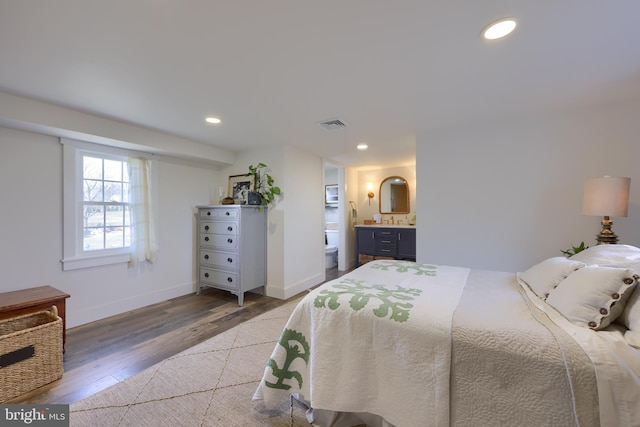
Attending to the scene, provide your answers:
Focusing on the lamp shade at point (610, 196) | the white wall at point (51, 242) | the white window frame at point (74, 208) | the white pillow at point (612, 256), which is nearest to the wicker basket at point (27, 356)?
the white wall at point (51, 242)

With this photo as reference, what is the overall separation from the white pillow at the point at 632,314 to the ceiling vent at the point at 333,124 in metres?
2.40

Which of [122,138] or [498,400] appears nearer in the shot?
[498,400]

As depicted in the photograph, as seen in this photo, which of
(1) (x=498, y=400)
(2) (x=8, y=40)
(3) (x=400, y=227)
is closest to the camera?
(1) (x=498, y=400)

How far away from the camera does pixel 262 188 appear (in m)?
3.75

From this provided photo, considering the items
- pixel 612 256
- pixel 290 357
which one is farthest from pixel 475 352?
pixel 612 256

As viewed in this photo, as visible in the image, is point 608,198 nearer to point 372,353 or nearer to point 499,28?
point 499,28

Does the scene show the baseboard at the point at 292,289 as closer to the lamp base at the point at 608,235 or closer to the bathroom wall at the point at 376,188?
the bathroom wall at the point at 376,188

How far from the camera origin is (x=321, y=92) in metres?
2.13

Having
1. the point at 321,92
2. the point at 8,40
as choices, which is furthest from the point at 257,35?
the point at 8,40

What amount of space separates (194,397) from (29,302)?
1612 mm

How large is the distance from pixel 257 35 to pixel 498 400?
6.81ft

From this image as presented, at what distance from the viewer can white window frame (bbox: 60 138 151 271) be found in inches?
106

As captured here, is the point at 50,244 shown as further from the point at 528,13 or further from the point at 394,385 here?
the point at 528,13

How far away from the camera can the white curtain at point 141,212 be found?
3230 millimetres
